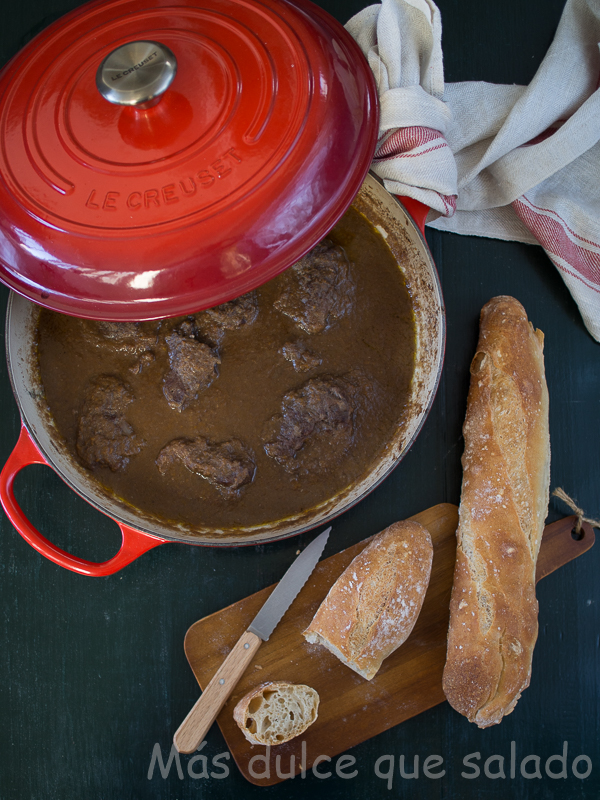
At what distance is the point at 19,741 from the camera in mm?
2416

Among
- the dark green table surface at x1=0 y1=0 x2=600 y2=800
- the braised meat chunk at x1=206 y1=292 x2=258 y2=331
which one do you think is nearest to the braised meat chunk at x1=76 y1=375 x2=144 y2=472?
the dark green table surface at x1=0 y1=0 x2=600 y2=800

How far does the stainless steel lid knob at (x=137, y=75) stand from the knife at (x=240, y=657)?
170 centimetres

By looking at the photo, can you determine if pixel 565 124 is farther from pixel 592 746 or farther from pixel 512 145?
pixel 592 746

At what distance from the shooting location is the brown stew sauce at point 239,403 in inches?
89.8

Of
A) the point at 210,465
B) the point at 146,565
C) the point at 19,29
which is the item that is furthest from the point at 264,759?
the point at 19,29

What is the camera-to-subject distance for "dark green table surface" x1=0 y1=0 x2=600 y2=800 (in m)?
2.39

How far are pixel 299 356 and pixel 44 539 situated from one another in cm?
118

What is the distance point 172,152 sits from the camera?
1608mm

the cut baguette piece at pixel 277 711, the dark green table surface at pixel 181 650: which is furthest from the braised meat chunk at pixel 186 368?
the cut baguette piece at pixel 277 711

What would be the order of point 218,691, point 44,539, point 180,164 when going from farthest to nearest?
point 218,691 → point 44,539 → point 180,164

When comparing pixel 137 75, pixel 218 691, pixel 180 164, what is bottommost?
pixel 218 691

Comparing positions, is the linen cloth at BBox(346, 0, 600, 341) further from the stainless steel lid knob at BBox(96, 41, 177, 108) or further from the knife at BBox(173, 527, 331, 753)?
the knife at BBox(173, 527, 331, 753)

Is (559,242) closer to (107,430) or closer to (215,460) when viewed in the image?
(215,460)

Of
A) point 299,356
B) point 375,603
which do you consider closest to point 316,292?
point 299,356
